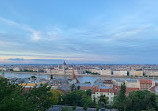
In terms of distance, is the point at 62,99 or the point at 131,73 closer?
the point at 62,99

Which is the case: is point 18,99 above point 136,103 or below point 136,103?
above

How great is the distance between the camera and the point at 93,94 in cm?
1238

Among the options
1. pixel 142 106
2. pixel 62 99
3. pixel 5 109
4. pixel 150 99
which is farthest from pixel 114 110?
pixel 5 109

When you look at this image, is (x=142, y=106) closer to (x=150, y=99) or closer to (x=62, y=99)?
(x=150, y=99)

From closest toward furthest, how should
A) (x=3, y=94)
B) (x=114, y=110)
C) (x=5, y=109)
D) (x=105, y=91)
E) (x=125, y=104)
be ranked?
(x=5, y=109) → (x=3, y=94) → (x=125, y=104) → (x=114, y=110) → (x=105, y=91)

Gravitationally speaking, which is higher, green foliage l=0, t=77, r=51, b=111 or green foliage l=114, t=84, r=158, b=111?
green foliage l=0, t=77, r=51, b=111

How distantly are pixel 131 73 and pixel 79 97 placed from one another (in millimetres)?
45152

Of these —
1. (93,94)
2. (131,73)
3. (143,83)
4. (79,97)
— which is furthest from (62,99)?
(131,73)

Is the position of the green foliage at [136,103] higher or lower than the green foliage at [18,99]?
lower

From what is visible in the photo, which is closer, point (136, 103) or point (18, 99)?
point (18, 99)

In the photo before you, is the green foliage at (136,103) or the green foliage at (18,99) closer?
the green foliage at (18,99)

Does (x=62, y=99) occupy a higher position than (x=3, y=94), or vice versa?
(x=3, y=94)

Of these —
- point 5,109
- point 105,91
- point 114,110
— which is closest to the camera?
point 5,109

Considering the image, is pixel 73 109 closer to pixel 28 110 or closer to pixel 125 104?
pixel 125 104
